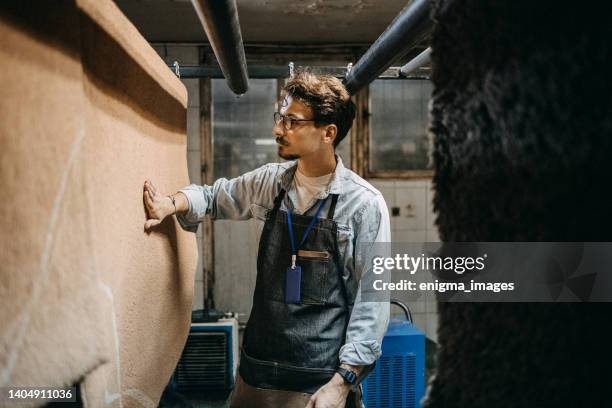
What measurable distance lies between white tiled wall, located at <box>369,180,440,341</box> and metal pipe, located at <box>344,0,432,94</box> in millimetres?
2524

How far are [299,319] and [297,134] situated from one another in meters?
0.64

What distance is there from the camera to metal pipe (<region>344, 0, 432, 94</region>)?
0.65 m

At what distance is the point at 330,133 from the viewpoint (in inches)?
58.8

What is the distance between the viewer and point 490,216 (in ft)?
1.07

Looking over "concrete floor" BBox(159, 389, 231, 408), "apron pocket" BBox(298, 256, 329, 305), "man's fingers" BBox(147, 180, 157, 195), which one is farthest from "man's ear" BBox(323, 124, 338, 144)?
"concrete floor" BBox(159, 389, 231, 408)

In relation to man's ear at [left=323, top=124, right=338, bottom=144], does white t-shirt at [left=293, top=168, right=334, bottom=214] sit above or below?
below

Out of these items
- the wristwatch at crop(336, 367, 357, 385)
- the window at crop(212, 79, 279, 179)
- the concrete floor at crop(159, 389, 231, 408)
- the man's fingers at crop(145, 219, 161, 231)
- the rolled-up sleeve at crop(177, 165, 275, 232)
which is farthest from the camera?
the window at crop(212, 79, 279, 179)

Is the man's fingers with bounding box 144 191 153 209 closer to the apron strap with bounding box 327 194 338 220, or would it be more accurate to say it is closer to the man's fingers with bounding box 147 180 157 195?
the man's fingers with bounding box 147 180 157 195

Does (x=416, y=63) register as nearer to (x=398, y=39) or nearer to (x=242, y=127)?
(x=398, y=39)

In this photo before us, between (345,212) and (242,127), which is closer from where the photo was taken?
(345,212)

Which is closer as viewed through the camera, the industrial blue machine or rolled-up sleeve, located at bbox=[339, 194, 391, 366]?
rolled-up sleeve, located at bbox=[339, 194, 391, 366]

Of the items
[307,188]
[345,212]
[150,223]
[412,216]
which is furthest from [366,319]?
[412,216]

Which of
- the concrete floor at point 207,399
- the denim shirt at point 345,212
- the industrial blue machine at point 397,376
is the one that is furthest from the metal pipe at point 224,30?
the concrete floor at point 207,399

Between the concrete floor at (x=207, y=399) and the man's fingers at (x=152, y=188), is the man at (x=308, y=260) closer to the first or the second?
the man's fingers at (x=152, y=188)
